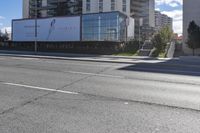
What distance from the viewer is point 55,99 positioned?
29.2 feet

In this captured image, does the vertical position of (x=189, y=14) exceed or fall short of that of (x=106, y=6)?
it falls short

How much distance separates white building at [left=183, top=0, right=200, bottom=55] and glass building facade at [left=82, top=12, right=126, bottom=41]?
498 inches

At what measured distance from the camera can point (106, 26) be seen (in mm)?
51281

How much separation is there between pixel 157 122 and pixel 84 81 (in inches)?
241

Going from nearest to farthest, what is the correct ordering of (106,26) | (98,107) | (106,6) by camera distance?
1. (98,107)
2. (106,26)
3. (106,6)

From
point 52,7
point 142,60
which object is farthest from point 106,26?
point 52,7

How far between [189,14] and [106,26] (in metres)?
15.5

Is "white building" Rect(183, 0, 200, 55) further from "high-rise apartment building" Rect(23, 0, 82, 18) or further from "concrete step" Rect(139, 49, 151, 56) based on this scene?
"high-rise apartment building" Rect(23, 0, 82, 18)

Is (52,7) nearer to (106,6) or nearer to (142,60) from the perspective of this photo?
(106,6)

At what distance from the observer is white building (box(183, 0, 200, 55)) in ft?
126

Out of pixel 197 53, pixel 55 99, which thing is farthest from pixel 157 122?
pixel 197 53

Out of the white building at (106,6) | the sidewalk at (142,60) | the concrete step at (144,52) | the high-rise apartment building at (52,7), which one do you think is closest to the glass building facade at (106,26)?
the concrete step at (144,52)

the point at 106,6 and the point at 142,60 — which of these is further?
the point at 106,6

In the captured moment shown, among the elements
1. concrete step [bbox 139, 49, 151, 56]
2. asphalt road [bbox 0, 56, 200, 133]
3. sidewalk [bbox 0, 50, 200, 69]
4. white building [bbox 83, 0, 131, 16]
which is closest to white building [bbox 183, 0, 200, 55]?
concrete step [bbox 139, 49, 151, 56]
